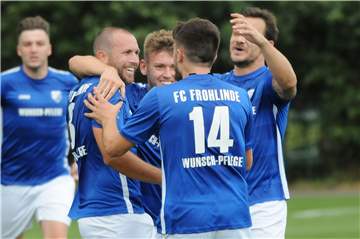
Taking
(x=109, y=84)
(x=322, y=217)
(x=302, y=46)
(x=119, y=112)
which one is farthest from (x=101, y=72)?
(x=302, y=46)

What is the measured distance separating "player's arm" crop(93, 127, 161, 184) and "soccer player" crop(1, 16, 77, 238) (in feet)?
12.1

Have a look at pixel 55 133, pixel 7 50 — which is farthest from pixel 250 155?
pixel 7 50

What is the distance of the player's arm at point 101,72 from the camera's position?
679 cm

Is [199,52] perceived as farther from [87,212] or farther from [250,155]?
[87,212]

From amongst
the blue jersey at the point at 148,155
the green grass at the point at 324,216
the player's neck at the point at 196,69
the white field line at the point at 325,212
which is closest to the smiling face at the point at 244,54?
the blue jersey at the point at 148,155

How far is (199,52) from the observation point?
6.27m

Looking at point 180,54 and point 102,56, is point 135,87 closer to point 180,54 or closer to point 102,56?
point 102,56

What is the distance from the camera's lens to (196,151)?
242 inches

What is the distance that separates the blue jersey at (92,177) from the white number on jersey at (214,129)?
0.96 m

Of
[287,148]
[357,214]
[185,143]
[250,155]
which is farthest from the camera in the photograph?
[287,148]

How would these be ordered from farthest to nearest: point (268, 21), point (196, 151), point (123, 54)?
point (268, 21) < point (123, 54) < point (196, 151)

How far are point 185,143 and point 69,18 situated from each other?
65.7 feet

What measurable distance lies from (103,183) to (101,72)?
82 centimetres

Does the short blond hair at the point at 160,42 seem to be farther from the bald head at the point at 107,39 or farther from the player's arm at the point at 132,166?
the player's arm at the point at 132,166
